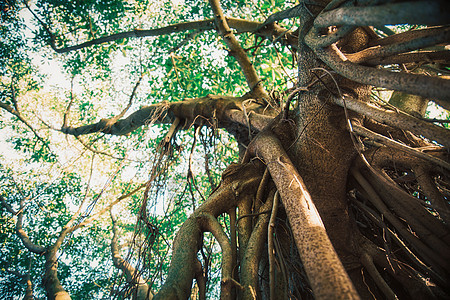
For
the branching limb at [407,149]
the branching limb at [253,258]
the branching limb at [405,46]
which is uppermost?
the branching limb at [405,46]

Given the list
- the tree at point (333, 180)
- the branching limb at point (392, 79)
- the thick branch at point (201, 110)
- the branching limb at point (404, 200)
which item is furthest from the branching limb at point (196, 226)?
the branching limb at point (392, 79)

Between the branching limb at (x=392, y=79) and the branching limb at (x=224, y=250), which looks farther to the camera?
the branching limb at (x=224, y=250)

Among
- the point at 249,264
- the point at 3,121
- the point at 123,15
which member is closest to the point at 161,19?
the point at 123,15

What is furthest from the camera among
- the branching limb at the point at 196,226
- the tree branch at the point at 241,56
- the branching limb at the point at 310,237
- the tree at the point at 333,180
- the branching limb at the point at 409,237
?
the tree branch at the point at 241,56

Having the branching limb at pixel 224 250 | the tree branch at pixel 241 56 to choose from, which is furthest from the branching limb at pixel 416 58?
the tree branch at pixel 241 56

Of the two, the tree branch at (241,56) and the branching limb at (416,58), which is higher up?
the tree branch at (241,56)

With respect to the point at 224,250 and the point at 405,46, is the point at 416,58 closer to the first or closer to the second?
the point at 405,46

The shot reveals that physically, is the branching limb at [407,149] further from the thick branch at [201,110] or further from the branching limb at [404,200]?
the thick branch at [201,110]

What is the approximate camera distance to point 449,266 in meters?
1.38

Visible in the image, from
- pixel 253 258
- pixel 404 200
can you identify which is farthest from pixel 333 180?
pixel 253 258

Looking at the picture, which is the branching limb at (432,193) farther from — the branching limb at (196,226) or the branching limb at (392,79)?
the branching limb at (196,226)

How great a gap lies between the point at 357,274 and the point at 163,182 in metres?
1.60

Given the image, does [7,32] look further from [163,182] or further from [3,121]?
[163,182]

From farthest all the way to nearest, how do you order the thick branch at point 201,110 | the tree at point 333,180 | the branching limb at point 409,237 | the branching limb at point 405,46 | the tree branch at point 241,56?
the tree branch at point 241,56 → the thick branch at point 201,110 → the branching limb at point 409,237 → the tree at point 333,180 → the branching limb at point 405,46
